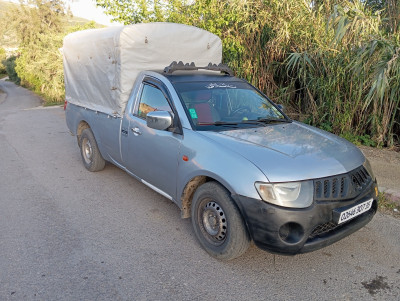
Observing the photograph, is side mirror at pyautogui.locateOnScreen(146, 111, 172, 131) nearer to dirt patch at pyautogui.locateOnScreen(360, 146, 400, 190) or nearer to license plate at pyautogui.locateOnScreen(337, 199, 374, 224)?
license plate at pyautogui.locateOnScreen(337, 199, 374, 224)

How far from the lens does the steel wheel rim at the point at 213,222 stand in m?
3.17

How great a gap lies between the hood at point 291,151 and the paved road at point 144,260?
0.93m

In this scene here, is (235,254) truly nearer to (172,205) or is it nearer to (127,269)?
(127,269)

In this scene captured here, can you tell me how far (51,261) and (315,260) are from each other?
250cm

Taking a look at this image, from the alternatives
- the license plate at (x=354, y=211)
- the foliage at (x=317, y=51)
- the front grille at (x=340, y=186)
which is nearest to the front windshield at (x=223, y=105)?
the front grille at (x=340, y=186)

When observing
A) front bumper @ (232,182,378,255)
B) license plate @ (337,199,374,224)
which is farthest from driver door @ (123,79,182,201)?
license plate @ (337,199,374,224)

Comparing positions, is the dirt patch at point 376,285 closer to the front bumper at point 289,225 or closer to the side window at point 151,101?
the front bumper at point 289,225

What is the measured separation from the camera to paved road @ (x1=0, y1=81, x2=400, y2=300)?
285 centimetres

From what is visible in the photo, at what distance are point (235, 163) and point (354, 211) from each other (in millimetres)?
1121

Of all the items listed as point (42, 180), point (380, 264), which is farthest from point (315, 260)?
point (42, 180)

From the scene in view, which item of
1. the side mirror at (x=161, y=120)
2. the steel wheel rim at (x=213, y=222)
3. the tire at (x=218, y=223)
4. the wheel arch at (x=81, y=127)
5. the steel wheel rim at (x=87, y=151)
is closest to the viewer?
the tire at (x=218, y=223)

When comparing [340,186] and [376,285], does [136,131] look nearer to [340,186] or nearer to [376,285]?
[340,186]

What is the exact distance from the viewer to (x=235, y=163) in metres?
2.96

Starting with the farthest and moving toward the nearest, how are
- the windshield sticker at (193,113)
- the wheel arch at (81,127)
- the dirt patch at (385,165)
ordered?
the wheel arch at (81,127) → the dirt patch at (385,165) → the windshield sticker at (193,113)
